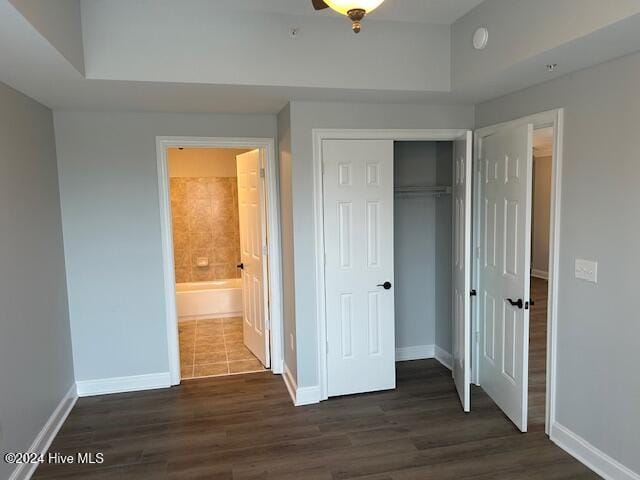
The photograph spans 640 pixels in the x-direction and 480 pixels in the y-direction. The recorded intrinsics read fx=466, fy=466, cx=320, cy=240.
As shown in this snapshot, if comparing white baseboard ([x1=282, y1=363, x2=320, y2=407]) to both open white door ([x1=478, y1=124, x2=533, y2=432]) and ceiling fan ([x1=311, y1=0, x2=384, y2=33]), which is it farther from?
ceiling fan ([x1=311, y1=0, x2=384, y2=33])

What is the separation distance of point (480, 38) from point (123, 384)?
3.86 meters

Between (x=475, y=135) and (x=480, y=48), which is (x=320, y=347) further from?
(x=480, y=48)

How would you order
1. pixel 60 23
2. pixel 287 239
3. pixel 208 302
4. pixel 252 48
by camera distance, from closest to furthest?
pixel 60 23 < pixel 252 48 < pixel 287 239 < pixel 208 302

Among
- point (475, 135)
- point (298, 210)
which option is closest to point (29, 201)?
point (298, 210)

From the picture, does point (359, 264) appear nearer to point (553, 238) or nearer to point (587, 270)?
point (553, 238)

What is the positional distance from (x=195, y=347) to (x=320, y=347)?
2.03 m

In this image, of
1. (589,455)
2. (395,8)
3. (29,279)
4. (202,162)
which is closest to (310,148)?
(395,8)

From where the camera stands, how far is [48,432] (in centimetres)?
323

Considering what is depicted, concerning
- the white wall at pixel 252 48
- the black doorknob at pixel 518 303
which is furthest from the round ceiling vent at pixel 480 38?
the black doorknob at pixel 518 303

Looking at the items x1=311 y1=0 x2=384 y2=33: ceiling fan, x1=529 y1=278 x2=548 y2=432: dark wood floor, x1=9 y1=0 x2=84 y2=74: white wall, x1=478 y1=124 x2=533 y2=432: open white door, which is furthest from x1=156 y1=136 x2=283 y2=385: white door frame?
x1=311 y1=0 x2=384 y2=33: ceiling fan

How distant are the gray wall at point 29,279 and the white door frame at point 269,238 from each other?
796mm

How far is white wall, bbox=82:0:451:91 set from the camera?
274 cm

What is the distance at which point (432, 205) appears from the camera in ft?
14.7

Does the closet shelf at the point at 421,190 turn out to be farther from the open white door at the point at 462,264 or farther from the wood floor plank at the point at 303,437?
the wood floor plank at the point at 303,437
